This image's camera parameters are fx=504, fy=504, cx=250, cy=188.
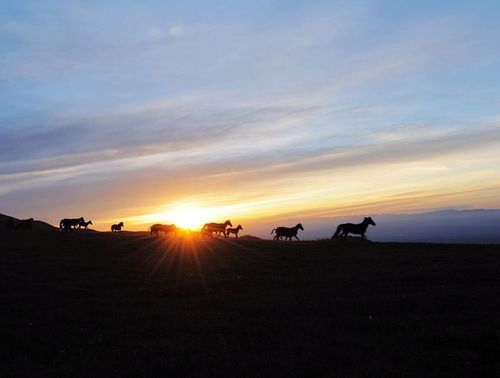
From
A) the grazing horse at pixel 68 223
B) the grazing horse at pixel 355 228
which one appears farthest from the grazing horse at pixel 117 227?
the grazing horse at pixel 355 228

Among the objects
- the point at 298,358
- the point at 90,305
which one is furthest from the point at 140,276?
the point at 298,358

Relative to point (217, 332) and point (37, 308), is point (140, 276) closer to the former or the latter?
point (37, 308)

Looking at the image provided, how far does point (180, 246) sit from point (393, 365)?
3417cm

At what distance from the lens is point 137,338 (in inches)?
596

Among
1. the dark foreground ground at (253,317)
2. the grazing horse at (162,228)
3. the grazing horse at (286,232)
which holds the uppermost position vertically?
the grazing horse at (162,228)

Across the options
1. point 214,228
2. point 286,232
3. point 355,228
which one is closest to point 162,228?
point 214,228

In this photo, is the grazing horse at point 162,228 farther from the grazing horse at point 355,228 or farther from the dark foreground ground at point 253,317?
the dark foreground ground at point 253,317

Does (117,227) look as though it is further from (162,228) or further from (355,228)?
(355,228)

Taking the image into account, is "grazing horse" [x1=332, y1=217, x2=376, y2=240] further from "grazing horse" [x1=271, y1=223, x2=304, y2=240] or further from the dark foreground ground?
the dark foreground ground

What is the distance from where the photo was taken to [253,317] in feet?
57.7

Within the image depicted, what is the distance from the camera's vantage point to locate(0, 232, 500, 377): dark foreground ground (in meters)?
12.6

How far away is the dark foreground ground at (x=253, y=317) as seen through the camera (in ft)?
41.5

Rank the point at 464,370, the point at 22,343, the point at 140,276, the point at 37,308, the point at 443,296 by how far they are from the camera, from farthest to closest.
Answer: the point at 140,276 < the point at 443,296 < the point at 37,308 < the point at 22,343 < the point at 464,370

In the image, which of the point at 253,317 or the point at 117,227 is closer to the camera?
the point at 253,317
